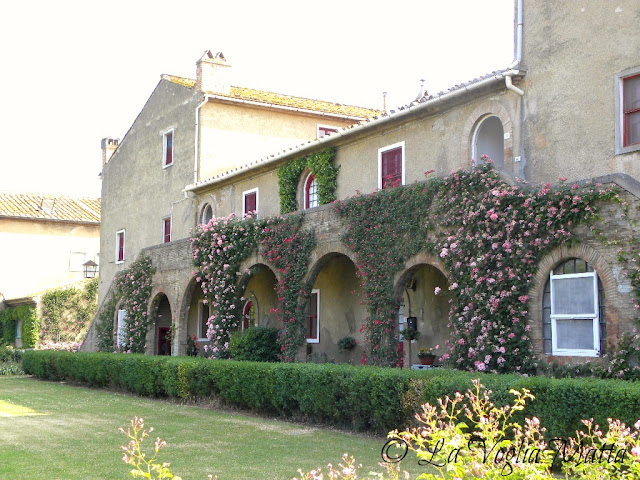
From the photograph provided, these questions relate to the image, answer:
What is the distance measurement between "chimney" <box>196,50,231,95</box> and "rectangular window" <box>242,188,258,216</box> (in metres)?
4.70

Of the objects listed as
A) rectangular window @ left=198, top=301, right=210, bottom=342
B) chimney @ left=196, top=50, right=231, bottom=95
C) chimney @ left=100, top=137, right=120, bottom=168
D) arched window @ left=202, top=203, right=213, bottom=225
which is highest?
chimney @ left=196, top=50, right=231, bottom=95

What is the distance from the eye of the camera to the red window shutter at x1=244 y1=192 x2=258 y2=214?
79.8 feet

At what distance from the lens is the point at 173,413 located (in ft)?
52.3

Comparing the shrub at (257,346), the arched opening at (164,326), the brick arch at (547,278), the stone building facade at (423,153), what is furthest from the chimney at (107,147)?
the brick arch at (547,278)

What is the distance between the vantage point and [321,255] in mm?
17641

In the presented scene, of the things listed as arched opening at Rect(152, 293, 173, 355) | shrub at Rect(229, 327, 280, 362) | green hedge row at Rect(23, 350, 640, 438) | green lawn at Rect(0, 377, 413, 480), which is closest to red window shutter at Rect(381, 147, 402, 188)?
shrub at Rect(229, 327, 280, 362)

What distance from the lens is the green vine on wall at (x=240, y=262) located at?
18188 millimetres

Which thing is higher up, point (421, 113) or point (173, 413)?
point (421, 113)

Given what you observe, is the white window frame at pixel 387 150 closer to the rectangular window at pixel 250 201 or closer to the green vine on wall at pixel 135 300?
the rectangular window at pixel 250 201

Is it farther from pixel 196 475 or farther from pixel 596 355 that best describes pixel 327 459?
pixel 596 355

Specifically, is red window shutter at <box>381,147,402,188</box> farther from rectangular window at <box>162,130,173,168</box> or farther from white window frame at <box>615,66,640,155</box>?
rectangular window at <box>162,130,173,168</box>

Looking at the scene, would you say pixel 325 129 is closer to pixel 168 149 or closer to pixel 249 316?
pixel 168 149

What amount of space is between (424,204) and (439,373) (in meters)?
4.01

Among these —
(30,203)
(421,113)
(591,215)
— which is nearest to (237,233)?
(421,113)
